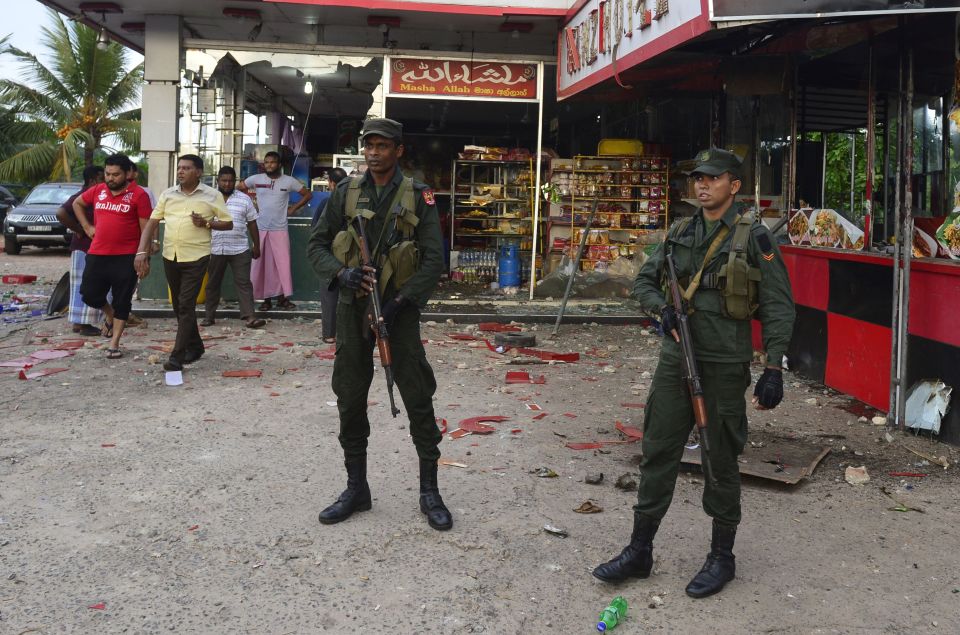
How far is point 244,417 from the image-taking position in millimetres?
6711

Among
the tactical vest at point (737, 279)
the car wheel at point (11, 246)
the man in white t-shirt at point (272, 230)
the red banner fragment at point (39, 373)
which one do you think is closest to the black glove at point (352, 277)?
the tactical vest at point (737, 279)

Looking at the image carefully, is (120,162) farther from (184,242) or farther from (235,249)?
(235,249)

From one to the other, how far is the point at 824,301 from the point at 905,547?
160 inches

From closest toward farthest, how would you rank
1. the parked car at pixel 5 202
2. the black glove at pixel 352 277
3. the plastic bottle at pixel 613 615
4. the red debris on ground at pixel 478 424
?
the plastic bottle at pixel 613 615 → the black glove at pixel 352 277 → the red debris on ground at pixel 478 424 → the parked car at pixel 5 202

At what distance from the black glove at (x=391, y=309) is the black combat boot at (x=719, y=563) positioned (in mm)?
1781

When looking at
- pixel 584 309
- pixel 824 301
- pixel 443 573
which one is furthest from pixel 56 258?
pixel 443 573

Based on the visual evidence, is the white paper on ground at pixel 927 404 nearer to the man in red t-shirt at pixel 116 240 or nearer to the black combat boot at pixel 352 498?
the black combat boot at pixel 352 498

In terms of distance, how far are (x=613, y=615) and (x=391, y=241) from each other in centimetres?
210

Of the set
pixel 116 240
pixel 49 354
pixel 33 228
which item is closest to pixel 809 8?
pixel 116 240

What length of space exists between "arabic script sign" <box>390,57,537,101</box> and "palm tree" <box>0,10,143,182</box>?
19274 mm

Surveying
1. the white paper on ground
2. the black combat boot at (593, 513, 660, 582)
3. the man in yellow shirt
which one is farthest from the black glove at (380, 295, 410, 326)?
the man in yellow shirt

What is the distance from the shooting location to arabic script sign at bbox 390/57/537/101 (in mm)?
12883

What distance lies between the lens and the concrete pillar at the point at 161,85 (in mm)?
12656

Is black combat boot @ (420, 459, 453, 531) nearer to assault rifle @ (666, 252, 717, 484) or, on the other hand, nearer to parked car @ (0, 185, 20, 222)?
assault rifle @ (666, 252, 717, 484)
